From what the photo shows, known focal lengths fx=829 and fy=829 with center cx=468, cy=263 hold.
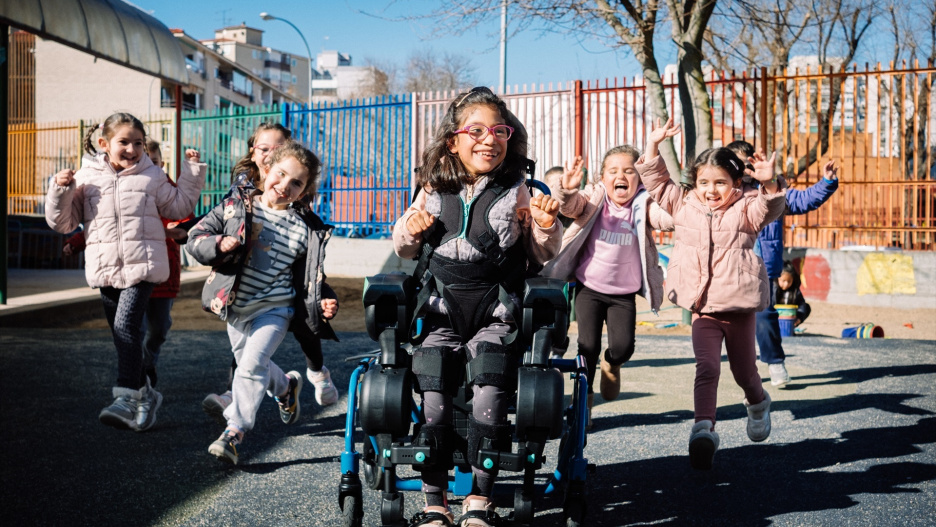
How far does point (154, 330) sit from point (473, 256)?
2.86 metres

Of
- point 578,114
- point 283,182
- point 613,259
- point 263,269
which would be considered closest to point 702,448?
point 613,259

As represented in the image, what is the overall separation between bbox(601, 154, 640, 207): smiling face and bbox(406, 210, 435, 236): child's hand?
1985mm

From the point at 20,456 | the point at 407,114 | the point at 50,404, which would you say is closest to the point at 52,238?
the point at 407,114

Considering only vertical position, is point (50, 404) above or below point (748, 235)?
below

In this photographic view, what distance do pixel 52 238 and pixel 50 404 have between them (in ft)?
48.7

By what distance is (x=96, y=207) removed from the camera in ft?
15.4

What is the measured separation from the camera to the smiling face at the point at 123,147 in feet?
15.5

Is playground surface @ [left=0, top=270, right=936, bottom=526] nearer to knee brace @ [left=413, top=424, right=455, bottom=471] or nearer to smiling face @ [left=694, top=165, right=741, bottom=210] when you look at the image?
knee brace @ [left=413, top=424, right=455, bottom=471]

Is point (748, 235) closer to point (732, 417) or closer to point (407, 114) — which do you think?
point (732, 417)

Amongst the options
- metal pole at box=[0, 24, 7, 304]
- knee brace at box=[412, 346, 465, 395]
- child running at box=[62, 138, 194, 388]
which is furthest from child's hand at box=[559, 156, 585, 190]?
metal pole at box=[0, 24, 7, 304]

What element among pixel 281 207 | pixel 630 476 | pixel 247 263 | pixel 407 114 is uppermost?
pixel 407 114

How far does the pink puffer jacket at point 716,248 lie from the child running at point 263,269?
1.81 metres

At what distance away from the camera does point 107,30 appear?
36.0 ft

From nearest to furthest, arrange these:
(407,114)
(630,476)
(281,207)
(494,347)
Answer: (494,347), (630,476), (281,207), (407,114)
